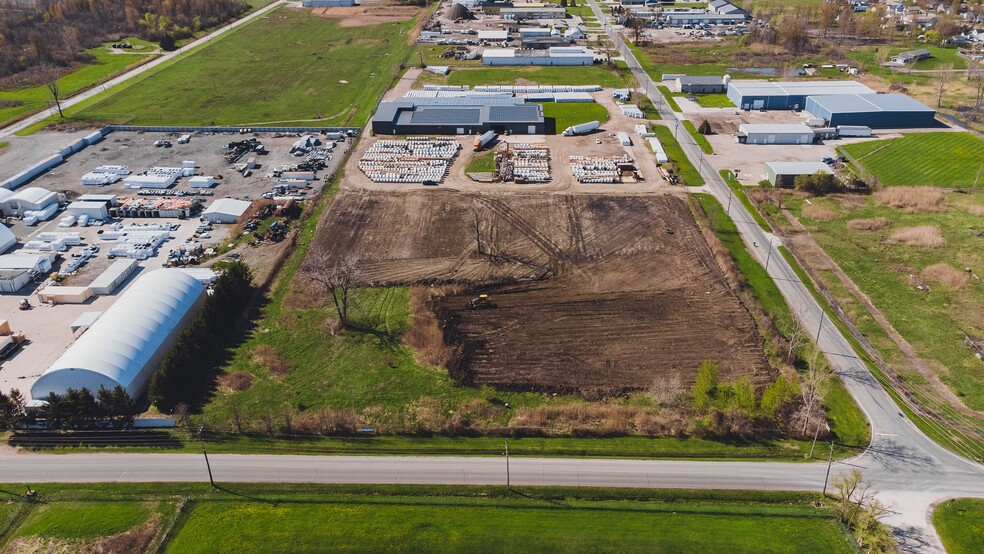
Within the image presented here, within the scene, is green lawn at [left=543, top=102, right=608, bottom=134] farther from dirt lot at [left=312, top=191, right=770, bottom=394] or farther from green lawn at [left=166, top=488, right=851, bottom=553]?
green lawn at [left=166, top=488, right=851, bottom=553]

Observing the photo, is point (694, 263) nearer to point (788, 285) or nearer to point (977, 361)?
point (788, 285)

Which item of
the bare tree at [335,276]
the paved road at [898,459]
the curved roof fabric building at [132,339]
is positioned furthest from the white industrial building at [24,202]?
the paved road at [898,459]

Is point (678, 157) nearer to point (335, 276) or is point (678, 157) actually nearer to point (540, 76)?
point (540, 76)

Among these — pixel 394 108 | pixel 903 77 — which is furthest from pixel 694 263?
pixel 903 77

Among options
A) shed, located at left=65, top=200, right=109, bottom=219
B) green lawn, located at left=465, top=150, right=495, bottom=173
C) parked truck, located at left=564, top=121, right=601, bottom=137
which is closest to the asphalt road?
shed, located at left=65, top=200, right=109, bottom=219

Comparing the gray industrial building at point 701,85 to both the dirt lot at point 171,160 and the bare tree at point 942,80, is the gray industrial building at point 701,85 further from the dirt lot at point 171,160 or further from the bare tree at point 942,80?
the dirt lot at point 171,160


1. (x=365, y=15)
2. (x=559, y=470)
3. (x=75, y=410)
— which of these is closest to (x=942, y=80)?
(x=559, y=470)
